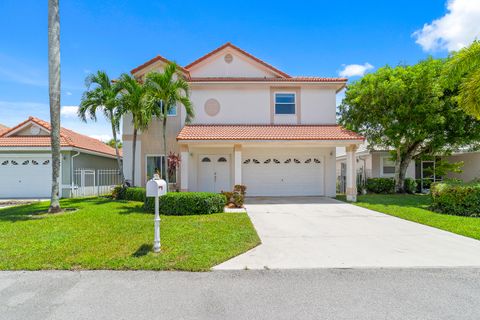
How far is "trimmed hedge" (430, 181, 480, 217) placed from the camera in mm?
10188

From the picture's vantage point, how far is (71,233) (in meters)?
7.29

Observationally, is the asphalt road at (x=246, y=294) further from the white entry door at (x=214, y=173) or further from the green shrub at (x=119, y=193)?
the white entry door at (x=214, y=173)

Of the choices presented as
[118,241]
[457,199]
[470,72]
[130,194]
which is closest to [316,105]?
[470,72]

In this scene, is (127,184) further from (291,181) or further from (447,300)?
(447,300)

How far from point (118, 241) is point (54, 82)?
7426mm

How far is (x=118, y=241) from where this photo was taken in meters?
6.49

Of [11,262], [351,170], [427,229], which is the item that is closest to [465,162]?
[351,170]

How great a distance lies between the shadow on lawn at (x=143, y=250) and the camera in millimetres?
5528

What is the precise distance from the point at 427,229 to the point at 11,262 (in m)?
10.7

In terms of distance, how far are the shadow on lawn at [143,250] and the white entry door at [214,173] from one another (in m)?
9.83

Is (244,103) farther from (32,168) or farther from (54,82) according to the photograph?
(32,168)

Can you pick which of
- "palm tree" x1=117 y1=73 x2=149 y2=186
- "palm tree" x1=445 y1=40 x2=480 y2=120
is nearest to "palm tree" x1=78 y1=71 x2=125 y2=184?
"palm tree" x1=117 y1=73 x2=149 y2=186

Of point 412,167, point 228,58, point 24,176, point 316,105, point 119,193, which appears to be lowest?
point 119,193

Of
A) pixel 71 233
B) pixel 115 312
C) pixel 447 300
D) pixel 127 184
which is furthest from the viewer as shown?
pixel 127 184
